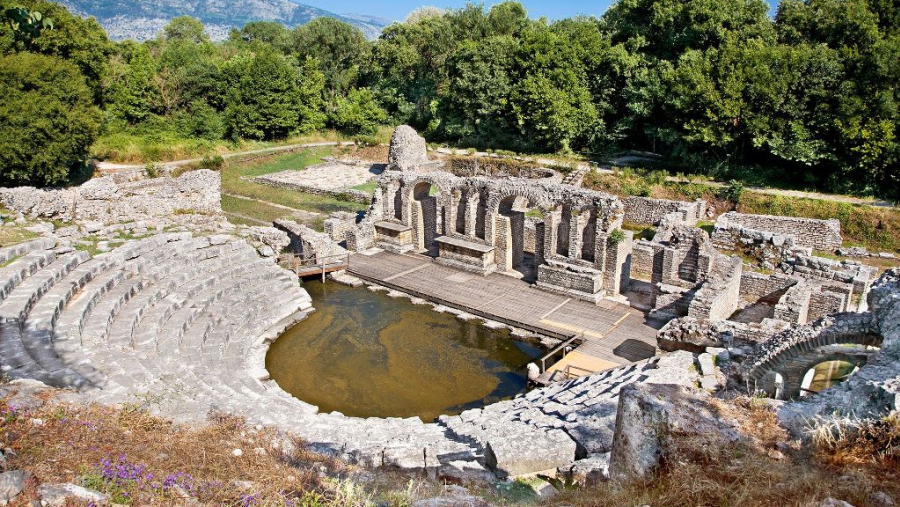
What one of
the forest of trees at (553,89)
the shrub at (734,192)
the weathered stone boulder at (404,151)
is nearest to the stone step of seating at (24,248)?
the forest of trees at (553,89)

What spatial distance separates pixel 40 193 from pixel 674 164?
29148 millimetres

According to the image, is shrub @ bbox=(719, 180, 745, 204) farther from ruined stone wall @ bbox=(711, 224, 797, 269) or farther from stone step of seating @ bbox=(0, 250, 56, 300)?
stone step of seating @ bbox=(0, 250, 56, 300)

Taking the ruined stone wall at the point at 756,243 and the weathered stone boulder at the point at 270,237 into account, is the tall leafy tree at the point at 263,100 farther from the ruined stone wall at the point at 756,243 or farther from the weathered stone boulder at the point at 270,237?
the ruined stone wall at the point at 756,243

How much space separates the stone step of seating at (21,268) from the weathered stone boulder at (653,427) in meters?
13.0

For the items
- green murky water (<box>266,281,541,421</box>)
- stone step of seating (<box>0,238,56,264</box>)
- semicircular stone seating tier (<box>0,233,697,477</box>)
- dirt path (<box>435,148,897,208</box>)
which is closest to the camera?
semicircular stone seating tier (<box>0,233,697,477</box>)

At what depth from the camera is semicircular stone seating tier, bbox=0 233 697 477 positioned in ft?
32.4

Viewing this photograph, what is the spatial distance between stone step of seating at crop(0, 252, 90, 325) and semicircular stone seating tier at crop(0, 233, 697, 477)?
39 millimetres

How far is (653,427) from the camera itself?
6.84m

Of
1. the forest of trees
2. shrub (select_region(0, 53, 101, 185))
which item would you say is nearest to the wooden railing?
the forest of trees

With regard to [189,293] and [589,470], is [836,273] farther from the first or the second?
[189,293]

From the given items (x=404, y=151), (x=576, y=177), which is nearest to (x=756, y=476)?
(x=576, y=177)

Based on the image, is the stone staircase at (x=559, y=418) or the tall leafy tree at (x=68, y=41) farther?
the tall leafy tree at (x=68, y=41)

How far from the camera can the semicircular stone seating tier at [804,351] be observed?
10258 millimetres

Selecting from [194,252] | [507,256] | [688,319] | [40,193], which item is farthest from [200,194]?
[688,319]
